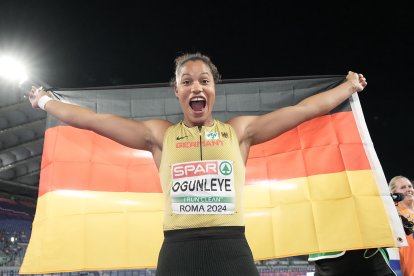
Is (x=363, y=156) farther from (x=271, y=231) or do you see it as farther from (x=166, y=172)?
(x=166, y=172)

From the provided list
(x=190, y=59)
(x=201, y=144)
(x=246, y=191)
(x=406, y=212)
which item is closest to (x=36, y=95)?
(x=190, y=59)

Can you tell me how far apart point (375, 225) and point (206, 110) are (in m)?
1.88

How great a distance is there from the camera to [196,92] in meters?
2.39

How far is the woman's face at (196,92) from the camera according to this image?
240 cm

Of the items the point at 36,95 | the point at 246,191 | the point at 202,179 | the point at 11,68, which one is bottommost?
the point at 202,179

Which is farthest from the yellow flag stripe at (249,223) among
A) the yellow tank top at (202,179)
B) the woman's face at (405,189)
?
the yellow tank top at (202,179)

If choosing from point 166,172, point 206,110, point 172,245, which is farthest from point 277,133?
point 172,245

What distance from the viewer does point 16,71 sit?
1111cm

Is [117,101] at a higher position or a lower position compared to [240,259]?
higher

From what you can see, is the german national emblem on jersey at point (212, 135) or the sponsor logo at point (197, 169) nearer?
the sponsor logo at point (197, 169)

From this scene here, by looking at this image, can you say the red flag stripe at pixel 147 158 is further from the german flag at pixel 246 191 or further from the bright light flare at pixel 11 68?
the bright light flare at pixel 11 68

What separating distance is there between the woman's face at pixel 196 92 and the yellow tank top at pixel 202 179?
95 millimetres

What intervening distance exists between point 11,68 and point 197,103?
10.2 meters

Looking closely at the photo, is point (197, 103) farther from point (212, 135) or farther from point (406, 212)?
point (406, 212)
